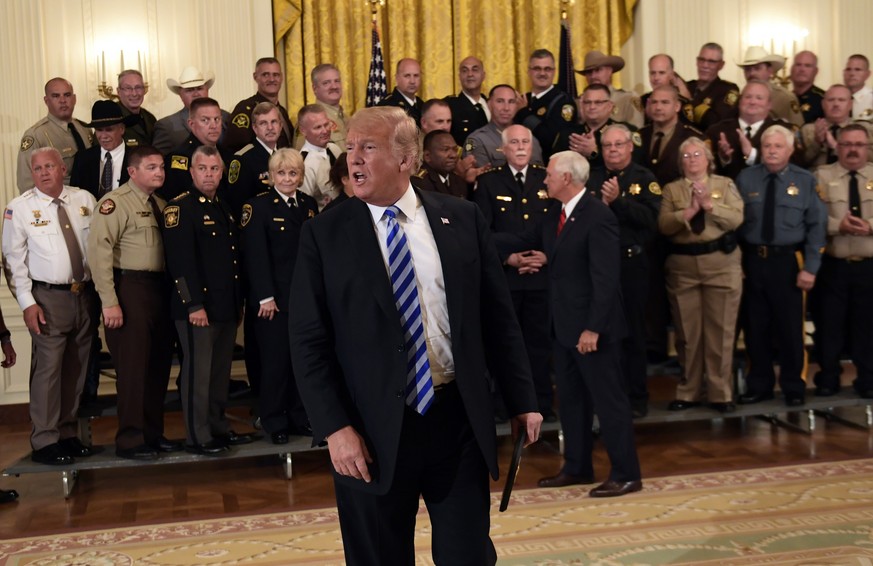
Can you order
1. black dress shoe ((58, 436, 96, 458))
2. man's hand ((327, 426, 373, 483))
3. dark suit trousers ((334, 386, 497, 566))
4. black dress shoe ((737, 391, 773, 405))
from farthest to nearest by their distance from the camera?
black dress shoe ((737, 391, 773, 405)) < black dress shoe ((58, 436, 96, 458)) < dark suit trousers ((334, 386, 497, 566)) < man's hand ((327, 426, 373, 483))

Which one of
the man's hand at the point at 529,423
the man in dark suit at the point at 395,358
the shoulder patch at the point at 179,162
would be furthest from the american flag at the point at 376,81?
the man's hand at the point at 529,423

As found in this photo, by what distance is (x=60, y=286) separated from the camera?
5.73 metres

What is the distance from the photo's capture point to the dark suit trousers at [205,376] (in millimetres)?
5672

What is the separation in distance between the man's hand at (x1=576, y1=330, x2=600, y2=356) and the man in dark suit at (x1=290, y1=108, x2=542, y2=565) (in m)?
2.36

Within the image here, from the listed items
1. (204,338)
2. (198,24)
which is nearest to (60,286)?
(204,338)

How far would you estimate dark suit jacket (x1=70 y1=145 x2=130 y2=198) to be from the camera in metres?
6.36

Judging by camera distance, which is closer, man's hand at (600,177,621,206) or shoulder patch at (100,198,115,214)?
shoulder patch at (100,198,115,214)

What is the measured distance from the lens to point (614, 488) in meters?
5.20

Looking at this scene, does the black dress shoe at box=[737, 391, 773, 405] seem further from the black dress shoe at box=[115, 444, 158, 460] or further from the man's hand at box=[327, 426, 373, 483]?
the man's hand at box=[327, 426, 373, 483]

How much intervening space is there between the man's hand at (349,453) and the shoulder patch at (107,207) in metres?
3.37

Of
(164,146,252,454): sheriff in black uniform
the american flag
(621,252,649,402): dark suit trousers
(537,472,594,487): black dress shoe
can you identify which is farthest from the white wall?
(537,472,594,487): black dress shoe

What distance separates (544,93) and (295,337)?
195 inches

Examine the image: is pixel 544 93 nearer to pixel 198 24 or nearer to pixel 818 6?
pixel 198 24

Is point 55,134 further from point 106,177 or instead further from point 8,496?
point 8,496
